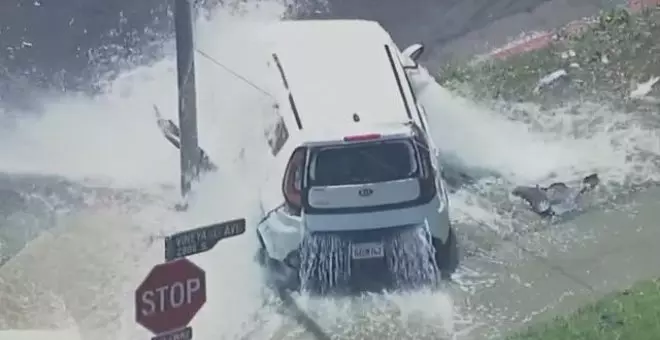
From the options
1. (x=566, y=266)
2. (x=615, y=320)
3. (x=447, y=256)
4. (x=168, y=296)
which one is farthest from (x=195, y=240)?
(x=615, y=320)

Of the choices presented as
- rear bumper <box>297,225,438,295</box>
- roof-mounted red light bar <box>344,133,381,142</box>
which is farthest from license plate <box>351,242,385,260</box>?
roof-mounted red light bar <box>344,133,381,142</box>

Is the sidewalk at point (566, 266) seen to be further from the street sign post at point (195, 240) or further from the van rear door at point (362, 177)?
the street sign post at point (195, 240)

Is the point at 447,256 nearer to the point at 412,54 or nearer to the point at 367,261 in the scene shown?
the point at 367,261

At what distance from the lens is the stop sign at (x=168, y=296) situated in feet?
7.88

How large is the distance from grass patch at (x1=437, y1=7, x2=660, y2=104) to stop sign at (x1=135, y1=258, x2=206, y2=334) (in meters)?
0.82

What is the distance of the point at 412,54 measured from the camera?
266 cm

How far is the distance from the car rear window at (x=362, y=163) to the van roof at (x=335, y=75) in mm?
53

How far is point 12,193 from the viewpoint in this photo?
243 centimetres

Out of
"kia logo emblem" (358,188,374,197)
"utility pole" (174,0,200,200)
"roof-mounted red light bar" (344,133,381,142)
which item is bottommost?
"kia logo emblem" (358,188,374,197)

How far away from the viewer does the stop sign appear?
94.5 inches

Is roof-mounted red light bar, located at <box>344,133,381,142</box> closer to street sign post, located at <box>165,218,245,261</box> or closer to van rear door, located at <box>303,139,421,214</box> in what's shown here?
van rear door, located at <box>303,139,421,214</box>

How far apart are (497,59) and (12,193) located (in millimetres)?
1173

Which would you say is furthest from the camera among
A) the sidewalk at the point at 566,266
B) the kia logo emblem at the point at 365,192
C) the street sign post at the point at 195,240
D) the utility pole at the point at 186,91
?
the sidewalk at the point at 566,266

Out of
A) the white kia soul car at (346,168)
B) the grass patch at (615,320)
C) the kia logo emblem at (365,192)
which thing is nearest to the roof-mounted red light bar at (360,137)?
the white kia soul car at (346,168)
